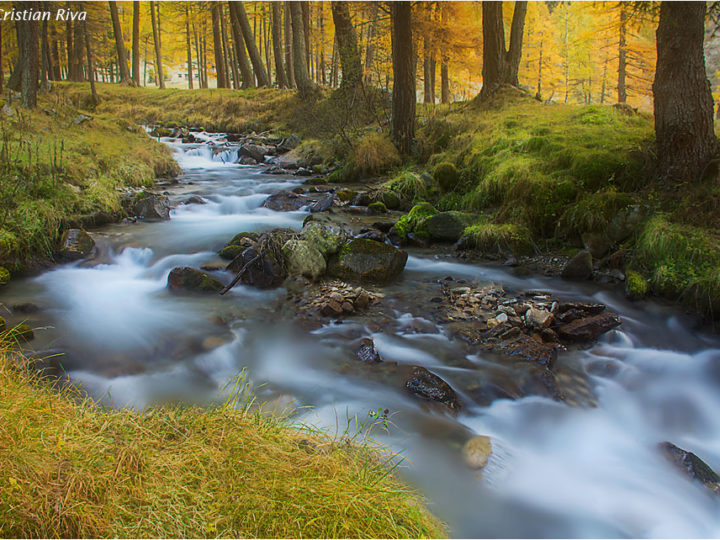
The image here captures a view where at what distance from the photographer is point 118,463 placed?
222 cm

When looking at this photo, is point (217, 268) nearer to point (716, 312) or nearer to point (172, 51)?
point (716, 312)

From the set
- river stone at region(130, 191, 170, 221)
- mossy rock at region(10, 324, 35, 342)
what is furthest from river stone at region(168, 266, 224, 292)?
river stone at region(130, 191, 170, 221)

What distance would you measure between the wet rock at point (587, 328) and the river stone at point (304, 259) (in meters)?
3.43

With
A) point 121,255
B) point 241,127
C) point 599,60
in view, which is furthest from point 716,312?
point 599,60

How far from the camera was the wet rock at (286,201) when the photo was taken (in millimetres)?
10898

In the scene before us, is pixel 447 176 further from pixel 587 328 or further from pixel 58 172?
pixel 58 172

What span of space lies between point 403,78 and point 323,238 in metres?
7.25

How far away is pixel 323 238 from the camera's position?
23.8 ft

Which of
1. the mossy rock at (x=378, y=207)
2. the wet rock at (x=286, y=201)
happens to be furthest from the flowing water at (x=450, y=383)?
the wet rock at (x=286, y=201)

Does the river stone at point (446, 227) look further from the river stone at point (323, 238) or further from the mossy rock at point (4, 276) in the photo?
the mossy rock at point (4, 276)

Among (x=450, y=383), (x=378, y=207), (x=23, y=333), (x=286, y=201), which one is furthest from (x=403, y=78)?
(x=23, y=333)

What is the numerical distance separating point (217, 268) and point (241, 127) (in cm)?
1738

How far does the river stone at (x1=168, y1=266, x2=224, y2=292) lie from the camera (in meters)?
6.58

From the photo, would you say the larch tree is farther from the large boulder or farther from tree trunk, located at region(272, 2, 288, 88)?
tree trunk, located at region(272, 2, 288, 88)
